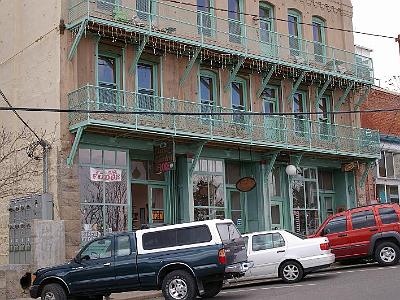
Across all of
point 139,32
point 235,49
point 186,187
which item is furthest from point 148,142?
point 235,49

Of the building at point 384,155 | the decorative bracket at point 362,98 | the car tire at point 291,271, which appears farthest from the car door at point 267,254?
the building at point 384,155

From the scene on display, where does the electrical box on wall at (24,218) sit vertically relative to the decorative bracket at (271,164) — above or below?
below

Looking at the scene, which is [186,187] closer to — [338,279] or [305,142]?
[305,142]

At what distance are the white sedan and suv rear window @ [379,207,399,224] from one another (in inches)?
123

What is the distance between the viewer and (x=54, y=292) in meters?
14.4

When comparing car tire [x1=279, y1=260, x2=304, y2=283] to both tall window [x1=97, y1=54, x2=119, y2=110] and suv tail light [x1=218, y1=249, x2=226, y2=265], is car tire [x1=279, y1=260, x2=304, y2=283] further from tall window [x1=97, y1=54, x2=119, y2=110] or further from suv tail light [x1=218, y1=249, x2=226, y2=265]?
tall window [x1=97, y1=54, x2=119, y2=110]

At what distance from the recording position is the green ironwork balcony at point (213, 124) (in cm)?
1986

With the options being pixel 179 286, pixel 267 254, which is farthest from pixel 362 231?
pixel 179 286

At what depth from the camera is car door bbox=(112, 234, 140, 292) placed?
555 inches

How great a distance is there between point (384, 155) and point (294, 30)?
28.0ft

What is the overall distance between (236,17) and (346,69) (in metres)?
6.10

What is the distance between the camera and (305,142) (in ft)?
85.9

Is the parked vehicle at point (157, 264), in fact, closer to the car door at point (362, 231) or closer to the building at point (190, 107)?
the building at point (190, 107)

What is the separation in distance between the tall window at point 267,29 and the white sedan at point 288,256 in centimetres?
1029
